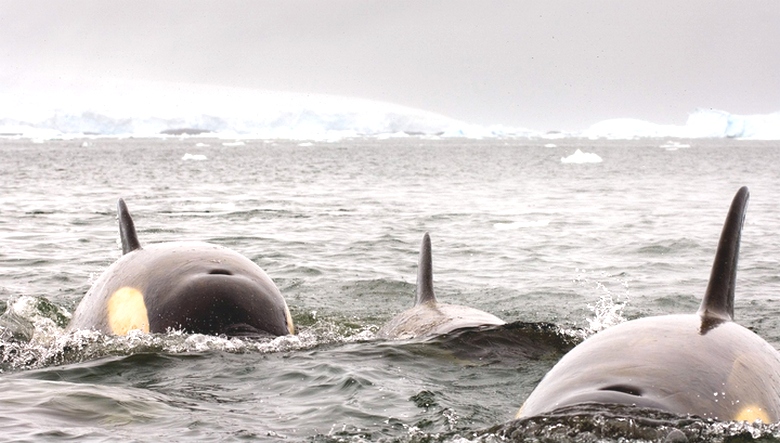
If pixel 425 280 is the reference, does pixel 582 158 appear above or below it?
below

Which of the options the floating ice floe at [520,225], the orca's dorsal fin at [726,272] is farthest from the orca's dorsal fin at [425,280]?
the floating ice floe at [520,225]

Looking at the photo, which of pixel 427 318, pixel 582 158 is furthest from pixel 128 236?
pixel 582 158

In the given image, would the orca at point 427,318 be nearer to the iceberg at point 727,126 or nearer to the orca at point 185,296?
the orca at point 185,296

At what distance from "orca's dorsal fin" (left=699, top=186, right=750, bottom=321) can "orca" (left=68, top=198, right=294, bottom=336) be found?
3.40 meters

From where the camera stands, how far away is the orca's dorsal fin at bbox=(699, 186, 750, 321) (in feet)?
18.6

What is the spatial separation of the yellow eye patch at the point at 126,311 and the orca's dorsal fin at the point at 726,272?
13.1 ft

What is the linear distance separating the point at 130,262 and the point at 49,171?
45829 mm

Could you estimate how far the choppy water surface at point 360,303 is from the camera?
18.9 ft

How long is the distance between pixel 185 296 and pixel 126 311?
0.54 meters

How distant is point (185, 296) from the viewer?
7129 mm

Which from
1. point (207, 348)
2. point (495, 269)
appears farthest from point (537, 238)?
point (207, 348)

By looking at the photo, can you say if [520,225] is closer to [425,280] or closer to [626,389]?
[425,280]

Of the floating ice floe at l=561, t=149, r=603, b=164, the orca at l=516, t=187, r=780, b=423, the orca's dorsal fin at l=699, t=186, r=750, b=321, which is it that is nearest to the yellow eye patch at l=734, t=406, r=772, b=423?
the orca at l=516, t=187, r=780, b=423

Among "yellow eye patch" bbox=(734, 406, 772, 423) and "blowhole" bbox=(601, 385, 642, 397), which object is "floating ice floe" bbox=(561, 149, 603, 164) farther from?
"blowhole" bbox=(601, 385, 642, 397)
